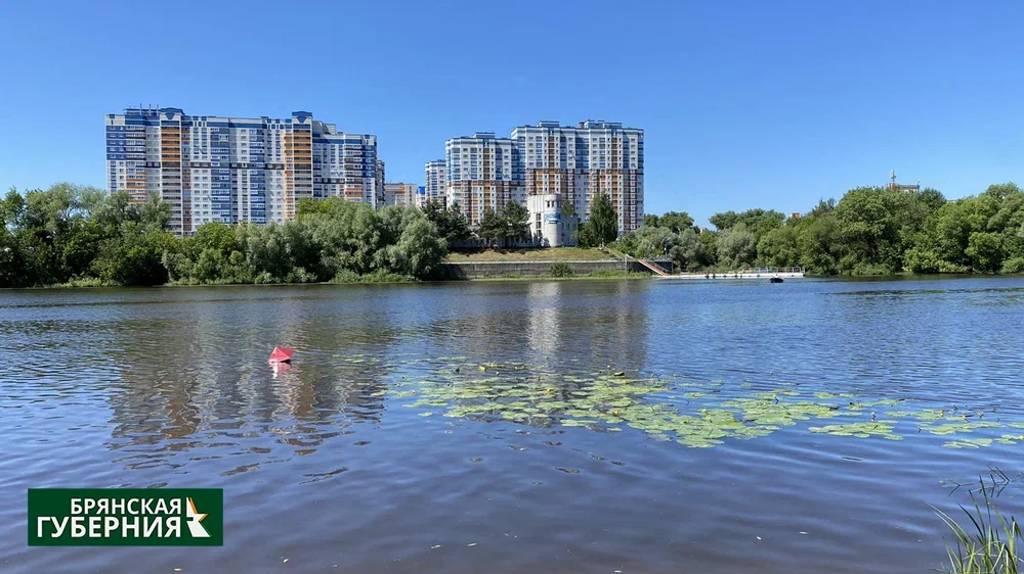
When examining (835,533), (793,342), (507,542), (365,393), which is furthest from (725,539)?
(793,342)

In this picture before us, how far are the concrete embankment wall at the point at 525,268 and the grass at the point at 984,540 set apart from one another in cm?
11195

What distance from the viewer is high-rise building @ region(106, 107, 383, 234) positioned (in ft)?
584

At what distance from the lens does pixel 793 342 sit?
81.5 ft

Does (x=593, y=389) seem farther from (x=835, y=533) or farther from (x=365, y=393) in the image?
(x=835, y=533)

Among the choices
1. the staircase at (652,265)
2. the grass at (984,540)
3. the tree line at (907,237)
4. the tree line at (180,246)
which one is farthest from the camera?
the staircase at (652,265)

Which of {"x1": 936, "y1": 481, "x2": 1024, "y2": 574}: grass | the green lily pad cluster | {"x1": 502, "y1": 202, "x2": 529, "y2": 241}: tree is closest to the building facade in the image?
{"x1": 502, "y1": 202, "x2": 529, "y2": 241}: tree

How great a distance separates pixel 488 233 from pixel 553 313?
10268 centimetres

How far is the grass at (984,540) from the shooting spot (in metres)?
5.26

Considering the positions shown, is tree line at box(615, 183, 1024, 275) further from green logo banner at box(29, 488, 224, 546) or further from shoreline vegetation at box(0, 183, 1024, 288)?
green logo banner at box(29, 488, 224, 546)

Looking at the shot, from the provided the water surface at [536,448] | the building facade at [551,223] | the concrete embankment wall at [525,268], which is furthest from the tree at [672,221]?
the water surface at [536,448]

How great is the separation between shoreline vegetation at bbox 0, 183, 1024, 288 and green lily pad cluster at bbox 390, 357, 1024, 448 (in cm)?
8613

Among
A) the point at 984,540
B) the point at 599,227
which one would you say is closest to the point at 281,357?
the point at 984,540

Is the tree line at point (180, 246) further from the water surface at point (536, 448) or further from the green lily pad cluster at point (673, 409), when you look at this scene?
the green lily pad cluster at point (673, 409)

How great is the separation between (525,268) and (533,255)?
943 cm
